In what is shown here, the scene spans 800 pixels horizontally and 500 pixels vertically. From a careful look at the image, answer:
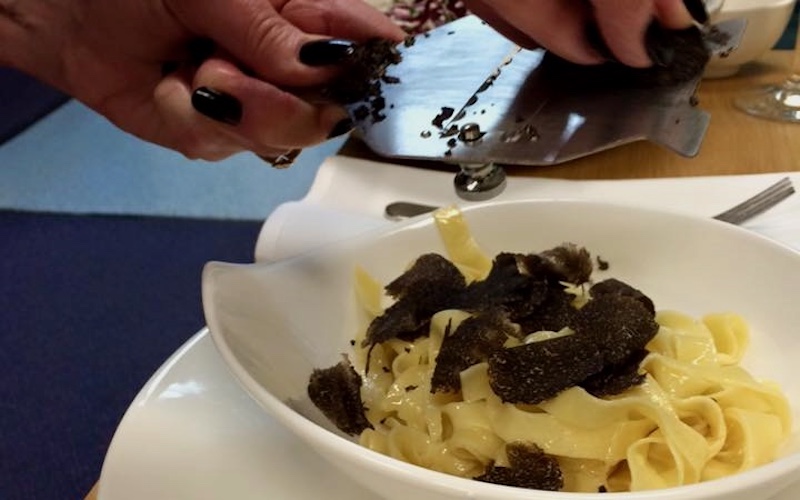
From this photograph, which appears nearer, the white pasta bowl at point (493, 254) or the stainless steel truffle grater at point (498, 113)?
the white pasta bowl at point (493, 254)

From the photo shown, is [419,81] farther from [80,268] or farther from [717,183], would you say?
[80,268]

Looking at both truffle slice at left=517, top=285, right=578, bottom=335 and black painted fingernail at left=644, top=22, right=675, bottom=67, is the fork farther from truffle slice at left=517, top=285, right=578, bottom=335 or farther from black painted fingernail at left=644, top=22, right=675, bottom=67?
truffle slice at left=517, top=285, right=578, bottom=335

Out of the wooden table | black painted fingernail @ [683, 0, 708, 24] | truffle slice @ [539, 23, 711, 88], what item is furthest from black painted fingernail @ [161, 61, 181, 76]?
black painted fingernail @ [683, 0, 708, 24]

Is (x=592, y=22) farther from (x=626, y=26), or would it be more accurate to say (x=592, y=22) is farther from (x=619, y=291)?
(x=619, y=291)

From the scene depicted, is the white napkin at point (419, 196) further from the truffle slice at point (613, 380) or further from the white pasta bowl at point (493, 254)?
the truffle slice at point (613, 380)

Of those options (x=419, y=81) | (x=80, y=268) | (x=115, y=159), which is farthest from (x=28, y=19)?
(x=115, y=159)

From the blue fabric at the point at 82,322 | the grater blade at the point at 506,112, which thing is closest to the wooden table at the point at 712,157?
the grater blade at the point at 506,112

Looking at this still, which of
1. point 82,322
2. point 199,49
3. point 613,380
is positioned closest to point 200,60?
point 199,49
